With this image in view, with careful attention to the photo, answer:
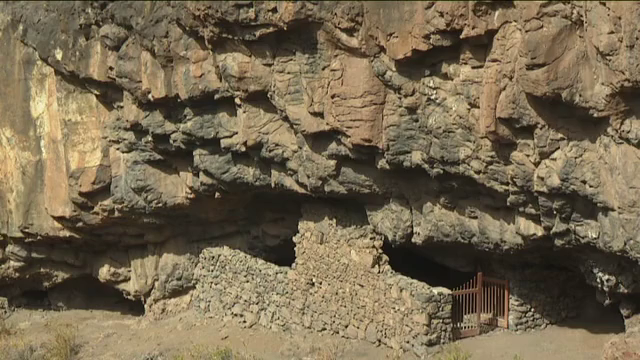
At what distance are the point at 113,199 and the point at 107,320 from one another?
10.5 ft

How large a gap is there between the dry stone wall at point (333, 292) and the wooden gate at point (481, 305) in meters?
0.57

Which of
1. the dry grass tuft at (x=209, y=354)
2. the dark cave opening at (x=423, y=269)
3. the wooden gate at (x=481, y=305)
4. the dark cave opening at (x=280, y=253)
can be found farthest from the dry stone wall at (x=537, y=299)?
the dark cave opening at (x=280, y=253)

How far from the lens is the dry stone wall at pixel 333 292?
48.4 feet

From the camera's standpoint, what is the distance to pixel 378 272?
15406 millimetres

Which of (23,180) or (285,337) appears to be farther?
(23,180)

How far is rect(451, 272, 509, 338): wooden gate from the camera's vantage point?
15286 millimetres

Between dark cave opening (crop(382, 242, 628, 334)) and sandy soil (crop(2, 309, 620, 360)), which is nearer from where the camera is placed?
sandy soil (crop(2, 309, 620, 360))

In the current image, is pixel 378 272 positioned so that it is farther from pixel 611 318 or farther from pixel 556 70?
pixel 556 70

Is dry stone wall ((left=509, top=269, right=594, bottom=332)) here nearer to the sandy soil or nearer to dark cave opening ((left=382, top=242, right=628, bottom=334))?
dark cave opening ((left=382, top=242, right=628, bottom=334))

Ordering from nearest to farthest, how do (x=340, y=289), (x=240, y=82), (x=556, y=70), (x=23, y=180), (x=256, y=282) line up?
(x=556, y=70) → (x=240, y=82) → (x=340, y=289) → (x=256, y=282) → (x=23, y=180)

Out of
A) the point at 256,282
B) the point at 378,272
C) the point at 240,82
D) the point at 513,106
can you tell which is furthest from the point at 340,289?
the point at 513,106

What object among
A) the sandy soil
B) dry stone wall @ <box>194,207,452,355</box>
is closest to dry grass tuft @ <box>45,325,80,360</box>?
the sandy soil

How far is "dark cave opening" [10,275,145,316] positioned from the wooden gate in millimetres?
7938

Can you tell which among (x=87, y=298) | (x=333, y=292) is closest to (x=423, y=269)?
(x=333, y=292)
